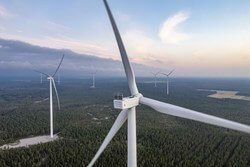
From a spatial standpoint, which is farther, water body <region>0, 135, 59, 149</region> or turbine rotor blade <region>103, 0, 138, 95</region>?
water body <region>0, 135, 59, 149</region>

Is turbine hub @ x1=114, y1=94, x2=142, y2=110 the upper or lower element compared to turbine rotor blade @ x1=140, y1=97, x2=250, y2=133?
upper

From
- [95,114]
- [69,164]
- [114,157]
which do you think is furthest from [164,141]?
[95,114]

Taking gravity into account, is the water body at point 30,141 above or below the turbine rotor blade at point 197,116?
below

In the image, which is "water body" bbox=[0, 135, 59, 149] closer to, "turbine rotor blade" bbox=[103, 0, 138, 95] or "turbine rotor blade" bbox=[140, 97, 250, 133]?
"turbine rotor blade" bbox=[103, 0, 138, 95]

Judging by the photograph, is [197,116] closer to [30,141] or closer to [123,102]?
[123,102]

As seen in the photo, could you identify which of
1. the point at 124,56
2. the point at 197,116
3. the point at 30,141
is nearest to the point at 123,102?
the point at 124,56

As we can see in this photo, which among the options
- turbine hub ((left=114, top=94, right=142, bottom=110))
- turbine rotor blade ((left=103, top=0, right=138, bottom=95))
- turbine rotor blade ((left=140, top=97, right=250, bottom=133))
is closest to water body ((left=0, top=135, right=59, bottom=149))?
turbine rotor blade ((left=103, top=0, right=138, bottom=95))

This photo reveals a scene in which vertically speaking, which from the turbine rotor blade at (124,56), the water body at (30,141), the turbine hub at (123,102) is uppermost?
the turbine rotor blade at (124,56)

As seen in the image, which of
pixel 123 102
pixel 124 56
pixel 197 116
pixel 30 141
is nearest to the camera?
pixel 197 116

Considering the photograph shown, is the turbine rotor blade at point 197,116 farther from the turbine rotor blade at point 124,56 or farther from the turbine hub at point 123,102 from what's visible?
the turbine rotor blade at point 124,56

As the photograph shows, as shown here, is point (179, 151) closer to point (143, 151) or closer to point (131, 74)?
point (143, 151)

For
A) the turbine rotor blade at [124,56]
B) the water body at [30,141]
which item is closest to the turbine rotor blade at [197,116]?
the turbine rotor blade at [124,56]

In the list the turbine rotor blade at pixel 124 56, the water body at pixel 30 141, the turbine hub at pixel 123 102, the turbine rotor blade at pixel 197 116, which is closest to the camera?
the turbine rotor blade at pixel 197 116
